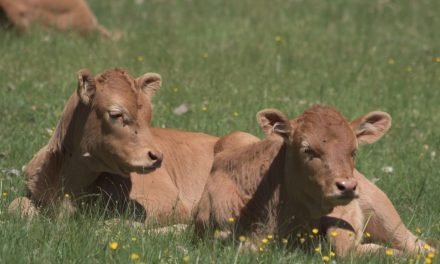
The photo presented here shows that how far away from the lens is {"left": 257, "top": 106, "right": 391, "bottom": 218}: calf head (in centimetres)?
779

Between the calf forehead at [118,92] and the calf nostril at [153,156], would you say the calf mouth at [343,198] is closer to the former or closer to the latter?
the calf nostril at [153,156]

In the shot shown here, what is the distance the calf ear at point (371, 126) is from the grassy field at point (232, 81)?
1.01 meters

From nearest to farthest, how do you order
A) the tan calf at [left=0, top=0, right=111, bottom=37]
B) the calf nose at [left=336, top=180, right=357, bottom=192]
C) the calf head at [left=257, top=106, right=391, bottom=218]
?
the calf nose at [left=336, top=180, right=357, bottom=192] → the calf head at [left=257, top=106, right=391, bottom=218] → the tan calf at [left=0, top=0, right=111, bottom=37]

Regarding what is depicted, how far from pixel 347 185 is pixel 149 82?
2476 mm

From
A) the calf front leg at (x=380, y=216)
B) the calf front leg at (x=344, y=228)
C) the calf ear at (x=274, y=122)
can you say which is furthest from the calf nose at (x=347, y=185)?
the calf front leg at (x=380, y=216)

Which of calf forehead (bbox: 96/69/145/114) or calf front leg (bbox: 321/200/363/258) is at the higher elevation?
calf forehead (bbox: 96/69/145/114)

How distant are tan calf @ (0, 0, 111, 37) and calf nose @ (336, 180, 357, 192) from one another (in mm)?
8178

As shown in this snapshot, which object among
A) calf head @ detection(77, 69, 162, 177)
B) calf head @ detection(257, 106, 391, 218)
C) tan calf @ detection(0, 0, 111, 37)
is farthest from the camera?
tan calf @ detection(0, 0, 111, 37)

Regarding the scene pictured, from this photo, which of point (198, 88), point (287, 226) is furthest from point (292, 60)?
point (287, 226)

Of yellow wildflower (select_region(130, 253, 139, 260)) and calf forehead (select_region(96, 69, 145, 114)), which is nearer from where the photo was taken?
yellow wildflower (select_region(130, 253, 139, 260))

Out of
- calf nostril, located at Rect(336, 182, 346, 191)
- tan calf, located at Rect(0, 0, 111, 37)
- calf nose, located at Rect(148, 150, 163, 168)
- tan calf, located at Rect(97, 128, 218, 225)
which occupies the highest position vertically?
calf nostril, located at Rect(336, 182, 346, 191)

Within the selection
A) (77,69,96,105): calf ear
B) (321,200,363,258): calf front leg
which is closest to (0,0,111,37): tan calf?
(77,69,96,105): calf ear

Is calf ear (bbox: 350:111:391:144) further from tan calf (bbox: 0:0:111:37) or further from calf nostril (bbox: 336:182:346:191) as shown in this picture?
tan calf (bbox: 0:0:111:37)

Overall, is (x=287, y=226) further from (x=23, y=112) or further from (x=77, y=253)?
(x=23, y=112)
